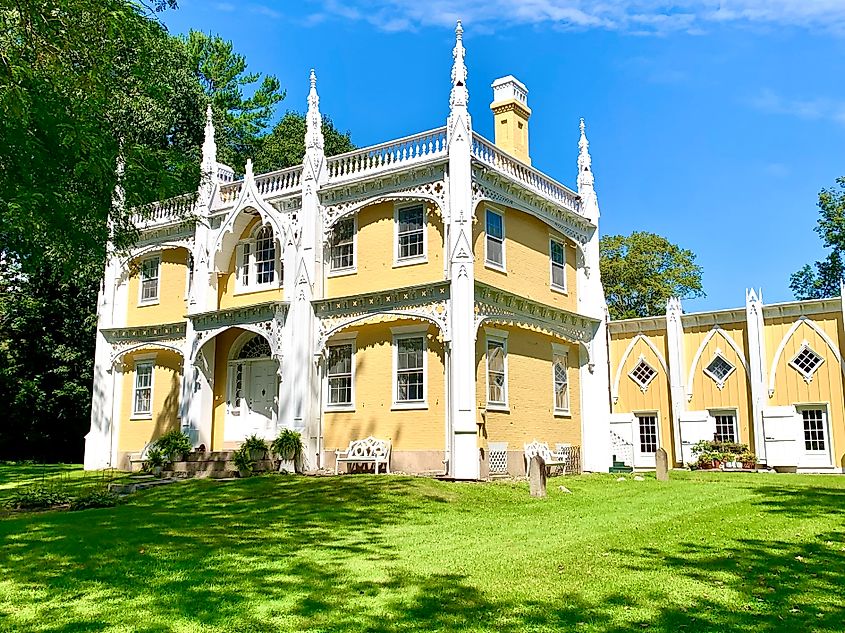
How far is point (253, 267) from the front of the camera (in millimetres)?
23609

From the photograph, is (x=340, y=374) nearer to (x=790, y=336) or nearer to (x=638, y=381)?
(x=638, y=381)

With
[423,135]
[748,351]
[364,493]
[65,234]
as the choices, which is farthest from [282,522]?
[748,351]

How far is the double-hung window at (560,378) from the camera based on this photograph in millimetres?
23203

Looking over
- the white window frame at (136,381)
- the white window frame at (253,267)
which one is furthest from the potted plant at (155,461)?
the white window frame at (253,267)

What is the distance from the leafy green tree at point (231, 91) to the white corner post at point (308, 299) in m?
18.4

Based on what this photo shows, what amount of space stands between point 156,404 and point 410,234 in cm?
1113

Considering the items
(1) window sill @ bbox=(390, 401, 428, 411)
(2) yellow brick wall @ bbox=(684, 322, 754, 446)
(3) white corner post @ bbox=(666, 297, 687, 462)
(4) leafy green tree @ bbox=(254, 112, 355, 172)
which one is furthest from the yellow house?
(4) leafy green tree @ bbox=(254, 112, 355, 172)

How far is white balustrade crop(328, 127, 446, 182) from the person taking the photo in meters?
20.0

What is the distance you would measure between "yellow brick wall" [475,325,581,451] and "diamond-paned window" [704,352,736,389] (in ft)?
20.7

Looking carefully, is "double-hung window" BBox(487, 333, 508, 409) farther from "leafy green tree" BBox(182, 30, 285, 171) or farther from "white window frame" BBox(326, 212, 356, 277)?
"leafy green tree" BBox(182, 30, 285, 171)

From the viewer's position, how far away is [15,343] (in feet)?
102

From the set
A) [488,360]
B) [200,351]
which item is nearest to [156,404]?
[200,351]

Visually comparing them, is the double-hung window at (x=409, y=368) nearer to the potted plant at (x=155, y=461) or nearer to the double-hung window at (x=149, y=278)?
the potted plant at (x=155, y=461)

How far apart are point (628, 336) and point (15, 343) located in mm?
24507
